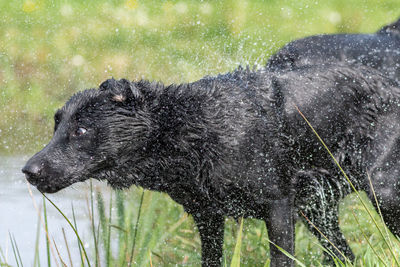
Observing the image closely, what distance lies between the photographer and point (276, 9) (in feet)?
28.4

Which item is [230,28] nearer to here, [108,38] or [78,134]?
[108,38]

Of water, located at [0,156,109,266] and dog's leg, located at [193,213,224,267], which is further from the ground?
water, located at [0,156,109,266]

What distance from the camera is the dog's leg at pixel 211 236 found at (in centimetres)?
376

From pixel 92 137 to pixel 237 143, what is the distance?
0.84 meters

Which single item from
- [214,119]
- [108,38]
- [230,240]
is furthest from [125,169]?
[108,38]

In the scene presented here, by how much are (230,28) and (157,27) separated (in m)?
1.04

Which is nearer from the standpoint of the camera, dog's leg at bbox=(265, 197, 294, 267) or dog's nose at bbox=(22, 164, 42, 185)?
dog's nose at bbox=(22, 164, 42, 185)

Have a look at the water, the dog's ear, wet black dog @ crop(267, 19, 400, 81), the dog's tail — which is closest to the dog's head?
the dog's ear

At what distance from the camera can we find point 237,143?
346 cm

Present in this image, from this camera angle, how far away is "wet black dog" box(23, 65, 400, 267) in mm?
3307

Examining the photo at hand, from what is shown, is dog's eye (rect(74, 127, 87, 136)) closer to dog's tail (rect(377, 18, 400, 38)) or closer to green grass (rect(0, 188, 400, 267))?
green grass (rect(0, 188, 400, 267))

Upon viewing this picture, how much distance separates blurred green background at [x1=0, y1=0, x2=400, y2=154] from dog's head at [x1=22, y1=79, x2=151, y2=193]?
3.89 metres

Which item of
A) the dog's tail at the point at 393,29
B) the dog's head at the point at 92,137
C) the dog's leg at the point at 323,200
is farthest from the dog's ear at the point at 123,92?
the dog's tail at the point at 393,29

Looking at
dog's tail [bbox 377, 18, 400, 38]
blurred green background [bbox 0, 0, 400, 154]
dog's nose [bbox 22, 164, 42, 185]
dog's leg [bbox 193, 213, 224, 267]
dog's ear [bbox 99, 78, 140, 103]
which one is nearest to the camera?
dog's nose [bbox 22, 164, 42, 185]
